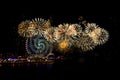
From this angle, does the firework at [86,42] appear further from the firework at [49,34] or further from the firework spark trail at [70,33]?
the firework at [49,34]

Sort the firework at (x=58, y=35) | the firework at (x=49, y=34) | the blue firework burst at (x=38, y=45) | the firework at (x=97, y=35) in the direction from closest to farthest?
the firework at (x=97, y=35)
the firework at (x=58, y=35)
the firework at (x=49, y=34)
the blue firework burst at (x=38, y=45)

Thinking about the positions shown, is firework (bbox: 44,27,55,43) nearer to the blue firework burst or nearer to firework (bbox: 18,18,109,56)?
firework (bbox: 18,18,109,56)

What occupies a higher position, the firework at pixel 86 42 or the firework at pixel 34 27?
the firework at pixel 34 27

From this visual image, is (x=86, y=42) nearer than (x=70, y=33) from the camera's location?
Yes

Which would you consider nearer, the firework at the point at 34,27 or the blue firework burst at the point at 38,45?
the firework at the point at 34,27

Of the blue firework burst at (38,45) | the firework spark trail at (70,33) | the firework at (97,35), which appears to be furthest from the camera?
the blue firework burst at (38,45)

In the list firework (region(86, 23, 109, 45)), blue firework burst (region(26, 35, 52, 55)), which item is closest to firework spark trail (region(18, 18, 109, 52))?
firework (region(86, 23, 109, 45))

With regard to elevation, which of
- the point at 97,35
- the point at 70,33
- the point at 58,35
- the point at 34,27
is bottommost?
the point at 97,35

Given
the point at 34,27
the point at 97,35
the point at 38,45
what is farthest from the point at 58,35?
the point at 97,35

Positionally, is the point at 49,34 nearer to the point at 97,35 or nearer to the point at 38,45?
the point at 38,45

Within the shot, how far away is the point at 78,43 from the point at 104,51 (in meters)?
13.1

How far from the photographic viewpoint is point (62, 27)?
5347 cm

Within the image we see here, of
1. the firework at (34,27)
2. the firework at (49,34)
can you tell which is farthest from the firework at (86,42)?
the firework at (34,27)

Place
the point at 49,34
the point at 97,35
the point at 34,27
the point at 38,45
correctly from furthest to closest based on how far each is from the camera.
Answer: the point at 38,45 < the point at 49,34 < the point at 34,27 < the point at 97,35
